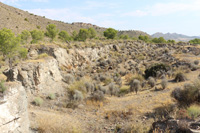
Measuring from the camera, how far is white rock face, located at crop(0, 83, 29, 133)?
15.9ft

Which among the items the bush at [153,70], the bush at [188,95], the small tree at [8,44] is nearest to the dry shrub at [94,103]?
the bush at [188,95]

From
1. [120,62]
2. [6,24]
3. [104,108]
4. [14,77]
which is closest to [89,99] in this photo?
[104,108]

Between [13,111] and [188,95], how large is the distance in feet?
31.8

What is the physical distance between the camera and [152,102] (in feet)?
32.2

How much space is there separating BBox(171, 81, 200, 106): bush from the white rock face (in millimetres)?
8963

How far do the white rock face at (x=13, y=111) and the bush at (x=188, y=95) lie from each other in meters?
8.96

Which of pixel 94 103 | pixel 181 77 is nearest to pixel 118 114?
pixel 94 103

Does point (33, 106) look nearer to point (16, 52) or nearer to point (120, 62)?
point (16, 52)

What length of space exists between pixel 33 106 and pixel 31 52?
31.9ft

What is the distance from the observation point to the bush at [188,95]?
26.1ft

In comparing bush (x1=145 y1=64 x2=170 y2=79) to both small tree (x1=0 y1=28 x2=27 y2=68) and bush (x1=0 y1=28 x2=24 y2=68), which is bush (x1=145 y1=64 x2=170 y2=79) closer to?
small tree (x1=0 y1=28 x2=27 y2=68)

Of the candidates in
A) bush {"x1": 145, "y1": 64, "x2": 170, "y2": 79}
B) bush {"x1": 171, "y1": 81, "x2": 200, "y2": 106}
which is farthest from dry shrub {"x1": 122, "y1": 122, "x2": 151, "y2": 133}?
bush {"x1": 145, "y1": 64, "x2": 170, "y2": 79}

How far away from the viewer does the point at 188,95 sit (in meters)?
8.20

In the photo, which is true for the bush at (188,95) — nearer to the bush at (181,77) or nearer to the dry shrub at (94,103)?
the dry shrub at (94,103)
